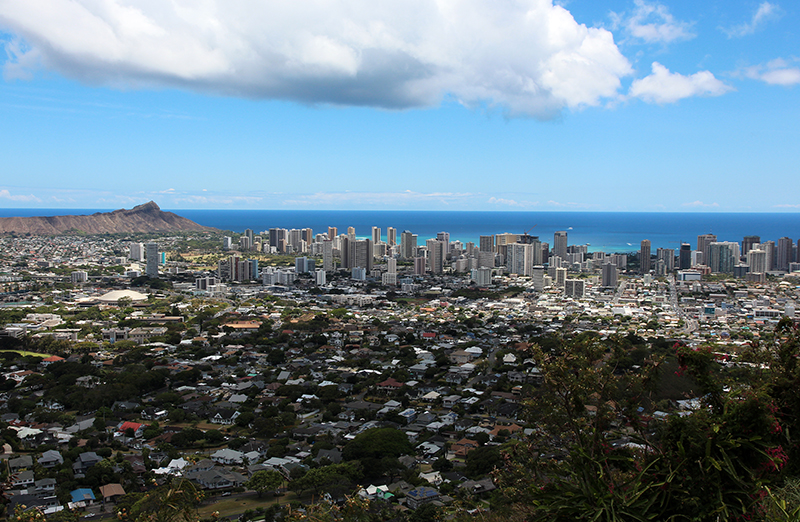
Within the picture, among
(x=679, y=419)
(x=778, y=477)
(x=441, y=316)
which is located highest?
(x=679, y=419)

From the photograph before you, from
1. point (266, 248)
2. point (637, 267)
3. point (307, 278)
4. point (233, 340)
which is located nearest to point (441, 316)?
point (233, 340)

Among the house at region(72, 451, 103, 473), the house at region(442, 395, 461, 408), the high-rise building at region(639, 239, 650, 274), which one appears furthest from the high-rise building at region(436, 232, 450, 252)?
the house at region(72, 451, 103, 473)

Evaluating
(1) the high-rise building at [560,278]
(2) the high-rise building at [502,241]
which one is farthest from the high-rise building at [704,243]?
(2) the high-rise building at [502,241]

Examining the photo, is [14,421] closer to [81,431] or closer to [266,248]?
[81,431]

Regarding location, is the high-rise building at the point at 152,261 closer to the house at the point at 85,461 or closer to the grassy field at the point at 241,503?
the house at the point at 85,461

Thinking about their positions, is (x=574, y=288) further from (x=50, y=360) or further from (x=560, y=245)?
(x=50, y=360)

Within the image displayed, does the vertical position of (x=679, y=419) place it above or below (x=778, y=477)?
above

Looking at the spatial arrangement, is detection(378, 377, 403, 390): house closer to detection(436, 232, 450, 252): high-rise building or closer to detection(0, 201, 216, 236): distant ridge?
detection(436, 232, 450, 252): high-rise building
